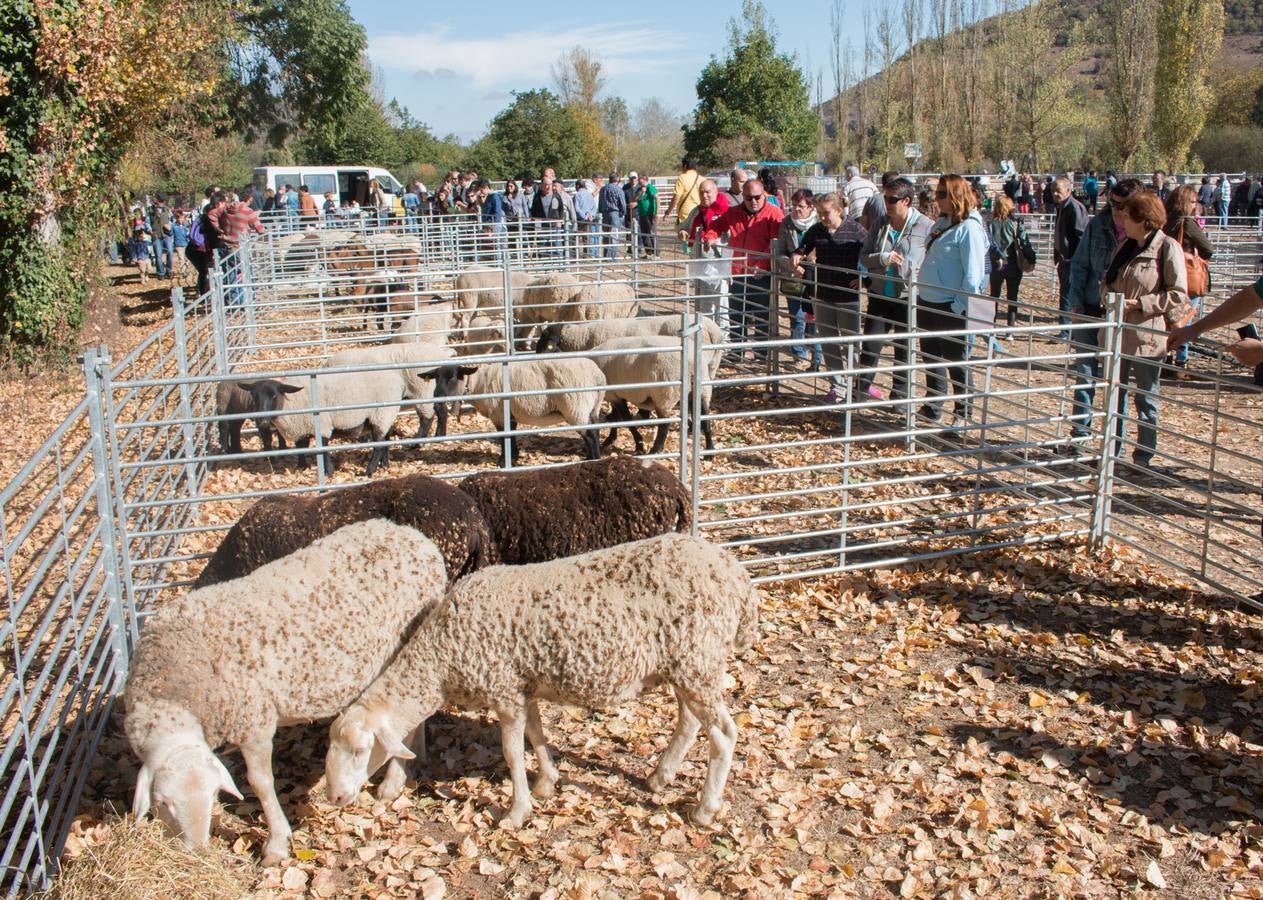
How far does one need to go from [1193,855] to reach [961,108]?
174ft

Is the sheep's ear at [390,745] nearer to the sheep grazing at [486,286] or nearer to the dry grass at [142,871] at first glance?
the dry grass at [142,871]

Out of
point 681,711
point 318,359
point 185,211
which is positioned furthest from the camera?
point 185,211

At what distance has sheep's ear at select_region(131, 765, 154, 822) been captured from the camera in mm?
3701

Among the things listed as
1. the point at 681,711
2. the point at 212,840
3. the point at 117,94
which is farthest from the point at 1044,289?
the point at 212,840

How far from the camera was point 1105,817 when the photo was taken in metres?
4.12

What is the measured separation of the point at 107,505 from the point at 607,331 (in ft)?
22.1

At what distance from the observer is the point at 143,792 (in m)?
3.71

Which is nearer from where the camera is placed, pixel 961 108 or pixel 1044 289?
pixel 1044 289

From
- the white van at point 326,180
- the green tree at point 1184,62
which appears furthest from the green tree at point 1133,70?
the white van at point 326,180

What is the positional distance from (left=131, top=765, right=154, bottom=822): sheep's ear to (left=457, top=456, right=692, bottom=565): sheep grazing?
181cm

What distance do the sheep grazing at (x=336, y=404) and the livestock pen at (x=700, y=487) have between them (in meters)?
0.26

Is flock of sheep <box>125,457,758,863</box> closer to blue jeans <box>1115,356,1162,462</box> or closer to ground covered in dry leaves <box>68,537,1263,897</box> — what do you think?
ground covered in dry leaves <box>68,537,1263,897</box>

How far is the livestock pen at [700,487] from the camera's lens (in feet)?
Result: 14.4

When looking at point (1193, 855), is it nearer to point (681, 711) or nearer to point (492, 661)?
point (681, 711)
